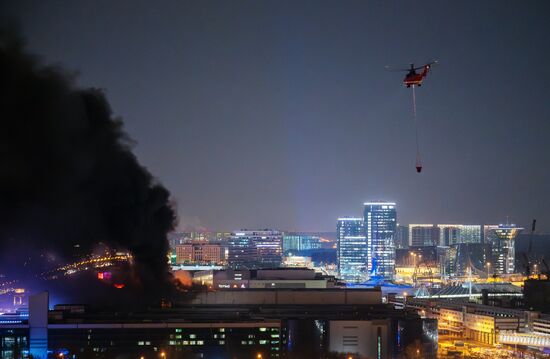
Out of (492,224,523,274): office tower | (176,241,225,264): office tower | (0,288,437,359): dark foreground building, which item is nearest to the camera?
(0,288,437,359): dark foreground building

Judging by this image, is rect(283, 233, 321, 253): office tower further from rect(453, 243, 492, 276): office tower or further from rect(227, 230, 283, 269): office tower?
rect(453, 243, 492, 276): office tower

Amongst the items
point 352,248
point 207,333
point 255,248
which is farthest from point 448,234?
point 207,333

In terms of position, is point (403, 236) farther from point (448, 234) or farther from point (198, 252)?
point (198, 252)

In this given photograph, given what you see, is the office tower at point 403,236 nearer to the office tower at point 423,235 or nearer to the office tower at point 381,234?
the office tower at point 423,235

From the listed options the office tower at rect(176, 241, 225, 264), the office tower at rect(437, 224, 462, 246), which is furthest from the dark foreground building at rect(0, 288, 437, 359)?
the office tower at rect(437, 224, 462, 246)

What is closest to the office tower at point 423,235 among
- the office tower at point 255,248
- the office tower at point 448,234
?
the office tower at point 448,234

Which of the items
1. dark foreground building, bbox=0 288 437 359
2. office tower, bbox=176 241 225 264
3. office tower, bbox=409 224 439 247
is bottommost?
dark foreground building, bbox=0 288 437 359

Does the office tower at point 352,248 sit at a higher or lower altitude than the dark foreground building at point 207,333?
higher
